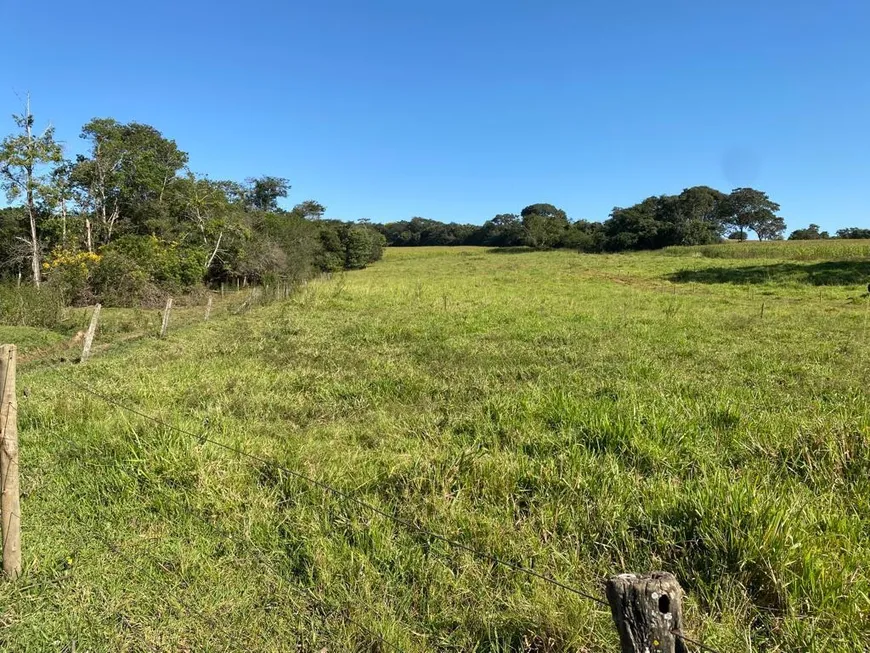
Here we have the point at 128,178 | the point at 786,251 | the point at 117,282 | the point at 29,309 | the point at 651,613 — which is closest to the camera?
the point at 651,613

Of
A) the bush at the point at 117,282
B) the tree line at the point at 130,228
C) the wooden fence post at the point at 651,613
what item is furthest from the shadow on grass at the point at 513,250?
the wooden fence post at the point at 651,613

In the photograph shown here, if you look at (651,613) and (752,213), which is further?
(752,213)

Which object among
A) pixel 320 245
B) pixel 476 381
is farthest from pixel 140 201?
pixel 476 381

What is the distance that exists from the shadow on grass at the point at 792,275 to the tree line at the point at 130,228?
2659cm

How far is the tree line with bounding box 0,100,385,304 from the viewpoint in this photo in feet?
89.6

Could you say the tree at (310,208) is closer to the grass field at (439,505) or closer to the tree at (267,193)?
the tree at (267,193)

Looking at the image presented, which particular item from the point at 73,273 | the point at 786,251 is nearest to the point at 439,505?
the point at 73,273

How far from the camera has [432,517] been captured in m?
3.81

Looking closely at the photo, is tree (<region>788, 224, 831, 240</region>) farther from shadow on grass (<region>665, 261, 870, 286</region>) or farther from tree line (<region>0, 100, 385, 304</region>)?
tree line (<region>0, 100, 385, 304</region>)

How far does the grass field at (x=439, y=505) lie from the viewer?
9.25 ft

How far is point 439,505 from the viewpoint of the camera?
12.8 feet

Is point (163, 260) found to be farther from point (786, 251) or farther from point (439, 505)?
point (786, 251)

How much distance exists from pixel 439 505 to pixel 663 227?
62.5 metres

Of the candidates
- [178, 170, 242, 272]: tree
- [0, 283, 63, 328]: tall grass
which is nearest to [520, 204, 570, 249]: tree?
[178, 170, 242, 272]: tree
